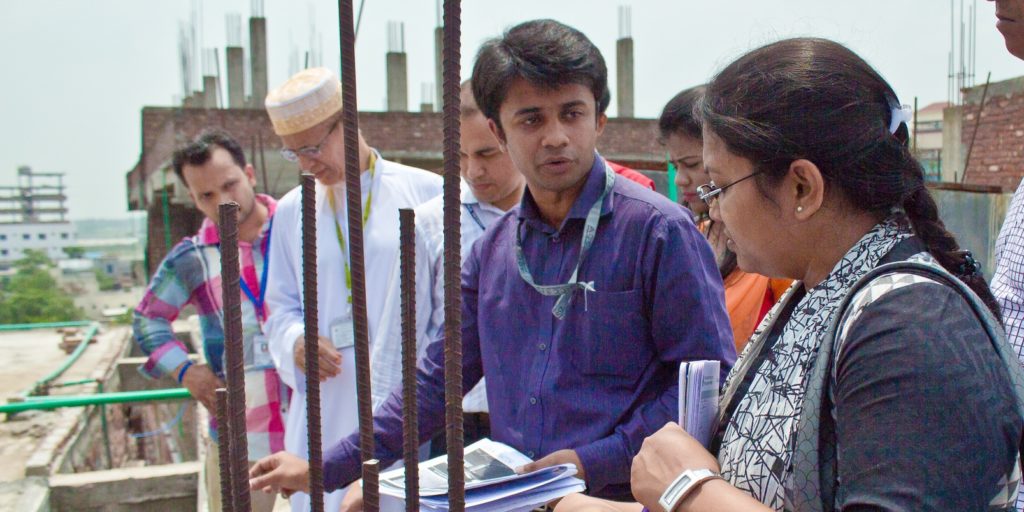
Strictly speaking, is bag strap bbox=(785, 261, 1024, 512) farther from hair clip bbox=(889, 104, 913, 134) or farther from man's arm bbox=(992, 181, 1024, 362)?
man's arm bbox=(992, 181, 1024, 362)

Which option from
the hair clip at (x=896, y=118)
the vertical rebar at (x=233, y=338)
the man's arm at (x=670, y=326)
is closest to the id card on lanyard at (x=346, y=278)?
the man's arm at (x=670, y=326)

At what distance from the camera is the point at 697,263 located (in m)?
1.66

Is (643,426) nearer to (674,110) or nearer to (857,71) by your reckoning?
(857,71)

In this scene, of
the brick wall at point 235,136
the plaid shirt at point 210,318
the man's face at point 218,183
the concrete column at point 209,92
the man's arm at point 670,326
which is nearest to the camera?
the man's arm at point 670,326

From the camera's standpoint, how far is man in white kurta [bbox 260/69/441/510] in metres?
2.70

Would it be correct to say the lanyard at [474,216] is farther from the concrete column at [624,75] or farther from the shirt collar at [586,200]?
the concrete column at [624,75]

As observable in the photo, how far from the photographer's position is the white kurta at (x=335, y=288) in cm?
264

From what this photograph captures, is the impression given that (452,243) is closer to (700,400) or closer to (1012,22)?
(700,400)

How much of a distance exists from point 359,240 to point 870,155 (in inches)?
26.5

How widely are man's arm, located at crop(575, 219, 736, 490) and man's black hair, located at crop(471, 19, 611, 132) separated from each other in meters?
0.49

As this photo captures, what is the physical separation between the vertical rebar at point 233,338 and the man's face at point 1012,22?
166 cm

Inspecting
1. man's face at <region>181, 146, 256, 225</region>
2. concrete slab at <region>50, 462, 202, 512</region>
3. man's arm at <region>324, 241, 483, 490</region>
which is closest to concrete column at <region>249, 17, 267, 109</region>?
concrete slab at <region>50, 462, 202, 512</region>

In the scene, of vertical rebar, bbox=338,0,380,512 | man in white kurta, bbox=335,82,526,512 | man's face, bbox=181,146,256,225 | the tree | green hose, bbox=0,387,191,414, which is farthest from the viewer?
the tree

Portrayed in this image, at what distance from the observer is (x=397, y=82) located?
91.1ft
